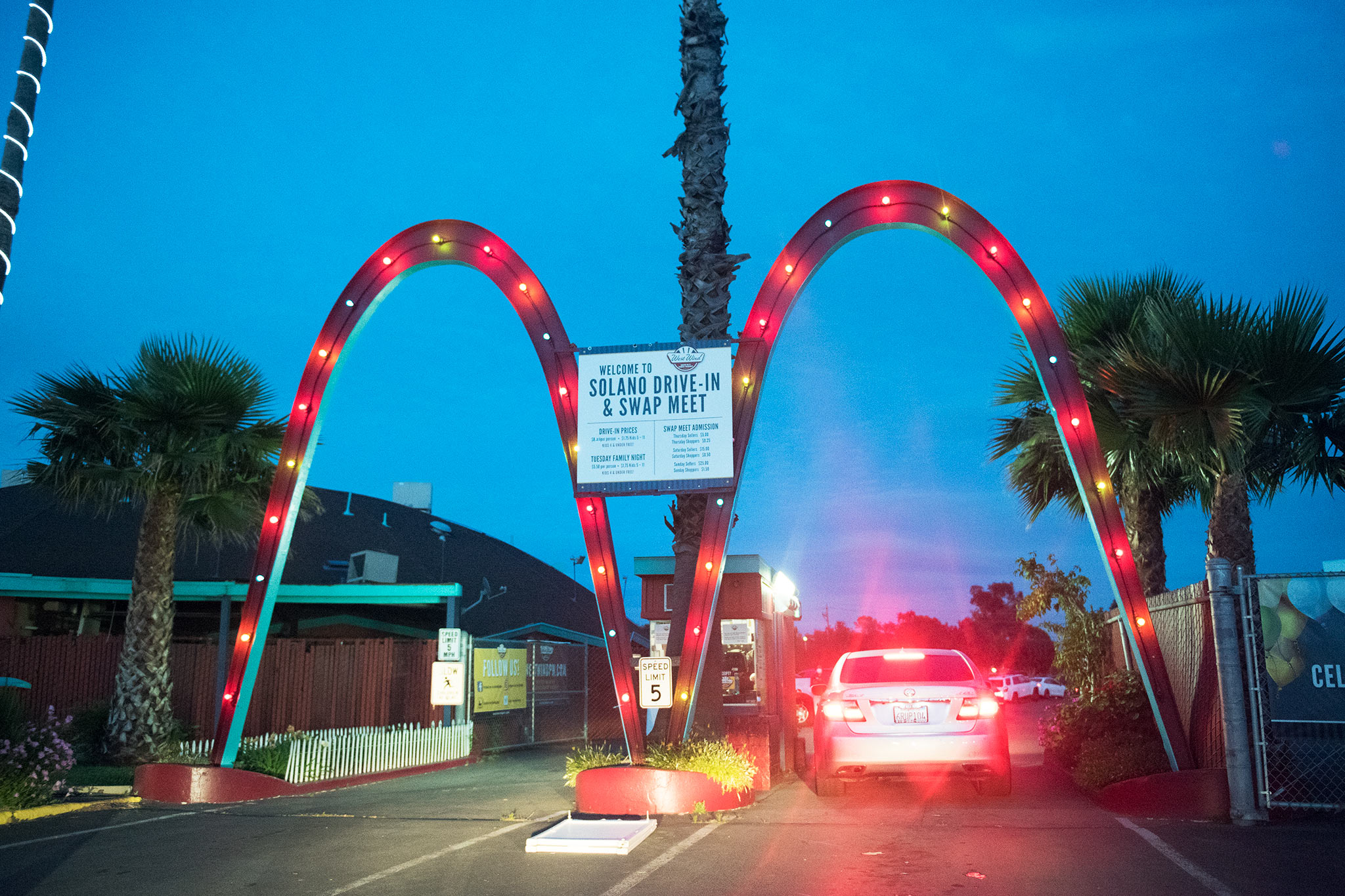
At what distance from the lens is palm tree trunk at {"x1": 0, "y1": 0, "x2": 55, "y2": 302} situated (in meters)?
7.02

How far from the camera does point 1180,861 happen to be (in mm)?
7418

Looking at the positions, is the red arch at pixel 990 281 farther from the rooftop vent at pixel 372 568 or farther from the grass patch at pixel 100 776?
the rooftop vent at pixel 372 568

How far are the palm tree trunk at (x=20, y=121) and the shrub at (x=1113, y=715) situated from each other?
452 inches

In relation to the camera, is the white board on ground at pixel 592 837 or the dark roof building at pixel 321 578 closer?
the white board on ground at pixel 592 837

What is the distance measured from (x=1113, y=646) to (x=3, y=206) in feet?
48.8

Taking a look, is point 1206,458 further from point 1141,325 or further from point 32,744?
point 32,744

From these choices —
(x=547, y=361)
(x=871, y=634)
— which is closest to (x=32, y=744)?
(x=547, y=361)

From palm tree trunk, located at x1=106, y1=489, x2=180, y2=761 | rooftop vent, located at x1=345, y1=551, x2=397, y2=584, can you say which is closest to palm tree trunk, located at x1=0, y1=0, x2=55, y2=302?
palm tree trunk, located at x1=106, y1=489, x2=180, y2=761

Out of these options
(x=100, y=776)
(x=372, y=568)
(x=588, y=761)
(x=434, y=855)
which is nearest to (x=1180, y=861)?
(x=434, y=855)

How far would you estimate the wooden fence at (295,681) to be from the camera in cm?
1912

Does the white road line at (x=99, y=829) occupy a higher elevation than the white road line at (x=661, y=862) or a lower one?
lower

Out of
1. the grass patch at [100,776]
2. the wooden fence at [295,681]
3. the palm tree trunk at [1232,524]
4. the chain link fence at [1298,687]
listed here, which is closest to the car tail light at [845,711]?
the chain link fence at [1298,687]

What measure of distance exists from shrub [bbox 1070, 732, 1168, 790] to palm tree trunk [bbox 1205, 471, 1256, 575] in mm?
2639

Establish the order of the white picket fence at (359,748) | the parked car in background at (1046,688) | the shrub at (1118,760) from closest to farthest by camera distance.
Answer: the shrub at (1118,760) < the white picket fence at (359,748) < the parked car in background at (1046,688)
